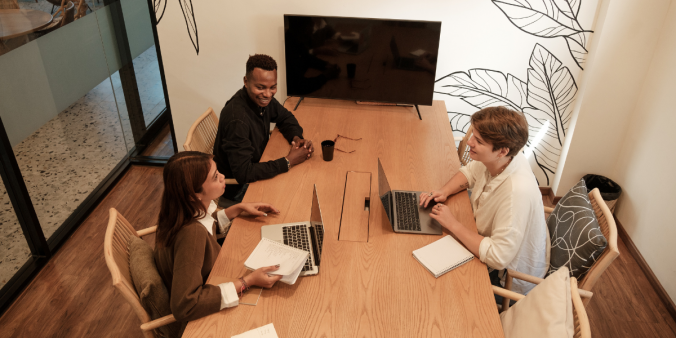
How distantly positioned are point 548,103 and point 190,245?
109 inches

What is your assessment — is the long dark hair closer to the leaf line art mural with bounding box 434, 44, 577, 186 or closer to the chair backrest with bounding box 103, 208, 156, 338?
the chair backrest with bounding box 103, 208, 156, 338

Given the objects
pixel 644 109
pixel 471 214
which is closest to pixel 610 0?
pixel 644 109

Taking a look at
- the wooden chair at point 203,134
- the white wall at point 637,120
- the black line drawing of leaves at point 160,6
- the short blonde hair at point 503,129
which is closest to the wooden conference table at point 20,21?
the black line drawing of leaves at point 160,6

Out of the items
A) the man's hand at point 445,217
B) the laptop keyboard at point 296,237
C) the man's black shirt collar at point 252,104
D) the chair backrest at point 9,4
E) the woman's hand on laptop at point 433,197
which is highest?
the chair backrest at point 9,4

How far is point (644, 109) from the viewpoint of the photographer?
10.0 ft

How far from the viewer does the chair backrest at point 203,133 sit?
2567mm

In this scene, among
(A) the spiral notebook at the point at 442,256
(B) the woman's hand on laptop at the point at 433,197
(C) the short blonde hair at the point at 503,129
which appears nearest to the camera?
(A) the spiral notebook at the point at 442,256

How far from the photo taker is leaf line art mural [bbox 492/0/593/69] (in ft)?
9.85

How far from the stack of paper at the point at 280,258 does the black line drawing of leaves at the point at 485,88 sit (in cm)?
200

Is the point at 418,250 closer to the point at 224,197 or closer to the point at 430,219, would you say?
the point at 430,219

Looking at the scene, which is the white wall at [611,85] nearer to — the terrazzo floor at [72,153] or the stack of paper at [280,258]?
the stack of paper at [280,258]

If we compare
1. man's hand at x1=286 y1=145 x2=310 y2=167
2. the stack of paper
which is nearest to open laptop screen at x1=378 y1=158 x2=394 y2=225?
the stack of paper

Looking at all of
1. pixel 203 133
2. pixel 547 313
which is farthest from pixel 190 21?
pixel 547 313

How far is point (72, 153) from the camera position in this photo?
3334 millimetres
